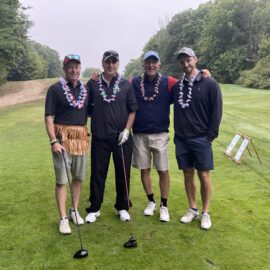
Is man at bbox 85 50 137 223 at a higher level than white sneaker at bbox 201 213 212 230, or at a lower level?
higher

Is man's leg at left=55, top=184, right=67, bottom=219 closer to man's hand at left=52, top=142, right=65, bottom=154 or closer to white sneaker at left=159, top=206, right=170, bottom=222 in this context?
man's hand at left=52, top=142, right=65, bottom=154

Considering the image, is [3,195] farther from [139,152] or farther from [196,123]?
[196,123]

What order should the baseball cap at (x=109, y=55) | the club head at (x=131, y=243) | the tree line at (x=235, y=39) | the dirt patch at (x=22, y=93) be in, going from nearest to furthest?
the club head at (x=131, y=243)
the baseball cap at (x=109, y=55)
the dirt patch at (x=22, y=93)
the tree line at (x=235, y=39)

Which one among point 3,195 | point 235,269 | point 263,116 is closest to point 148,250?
point 235,269

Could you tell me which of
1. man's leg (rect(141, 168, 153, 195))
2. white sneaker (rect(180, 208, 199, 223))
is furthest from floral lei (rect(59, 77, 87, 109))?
white sneaker (rect(180, 208, 199, 223))

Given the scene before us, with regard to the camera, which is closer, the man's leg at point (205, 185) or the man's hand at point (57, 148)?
the man's hand at point (57, 148)

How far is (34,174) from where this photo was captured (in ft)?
26.8

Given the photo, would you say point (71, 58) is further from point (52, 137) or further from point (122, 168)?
point (122, 168)

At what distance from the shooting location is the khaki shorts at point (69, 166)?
498 centimetres

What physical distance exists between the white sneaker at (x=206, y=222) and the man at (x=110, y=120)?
1.00 m

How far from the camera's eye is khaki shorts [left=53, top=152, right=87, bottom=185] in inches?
196

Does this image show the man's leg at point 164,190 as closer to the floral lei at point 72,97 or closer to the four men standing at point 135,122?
the four men standing at point 135,122

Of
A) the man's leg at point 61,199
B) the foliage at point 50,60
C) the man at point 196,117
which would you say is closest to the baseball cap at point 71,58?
the man at point 196,117

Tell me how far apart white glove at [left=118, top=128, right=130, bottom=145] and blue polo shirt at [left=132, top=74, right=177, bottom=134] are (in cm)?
33
